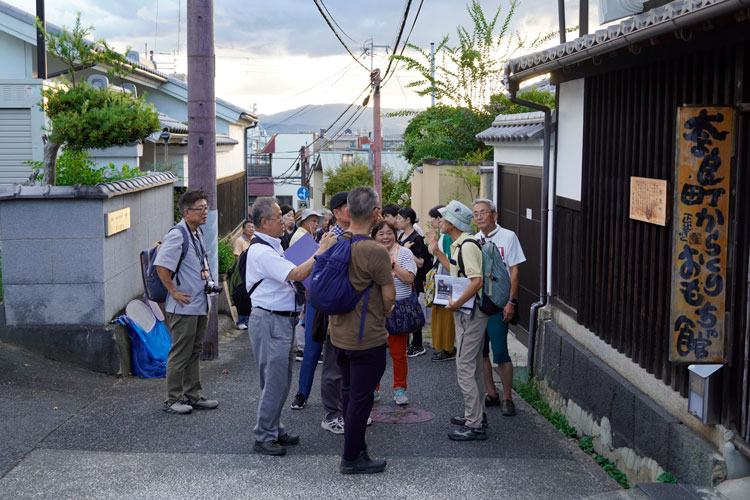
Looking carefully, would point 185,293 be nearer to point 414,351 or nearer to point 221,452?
point 221,452

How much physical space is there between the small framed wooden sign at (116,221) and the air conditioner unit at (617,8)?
5415 mm

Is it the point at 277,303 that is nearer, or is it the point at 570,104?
the point at 277,303

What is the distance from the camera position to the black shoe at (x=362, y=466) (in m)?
5.56

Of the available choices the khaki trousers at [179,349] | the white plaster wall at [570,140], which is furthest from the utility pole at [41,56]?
the white plaster wall at [570,140]

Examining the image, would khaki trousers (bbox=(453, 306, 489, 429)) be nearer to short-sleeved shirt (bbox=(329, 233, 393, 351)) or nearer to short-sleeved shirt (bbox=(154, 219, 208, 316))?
short-sleeved shirt (bbox=(329, 233, 393, 351))

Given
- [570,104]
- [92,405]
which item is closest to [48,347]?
[92,405]

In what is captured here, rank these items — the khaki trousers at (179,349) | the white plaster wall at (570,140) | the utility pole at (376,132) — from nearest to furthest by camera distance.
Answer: the khaki trousers at (179,349)
the white plaster wall at (570,140)
the utility pole at (376,132)

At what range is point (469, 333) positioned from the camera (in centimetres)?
658

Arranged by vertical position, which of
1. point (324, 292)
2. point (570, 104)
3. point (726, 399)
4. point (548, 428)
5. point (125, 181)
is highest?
point (570, 104)

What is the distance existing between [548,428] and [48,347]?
5.11m

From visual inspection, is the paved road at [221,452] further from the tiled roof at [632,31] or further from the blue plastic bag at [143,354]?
the tiled roof at [632,31]

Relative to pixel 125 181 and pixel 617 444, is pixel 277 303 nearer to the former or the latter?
pixel 617 444

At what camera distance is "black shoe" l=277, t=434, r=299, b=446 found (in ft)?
20.2

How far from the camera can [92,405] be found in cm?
703
